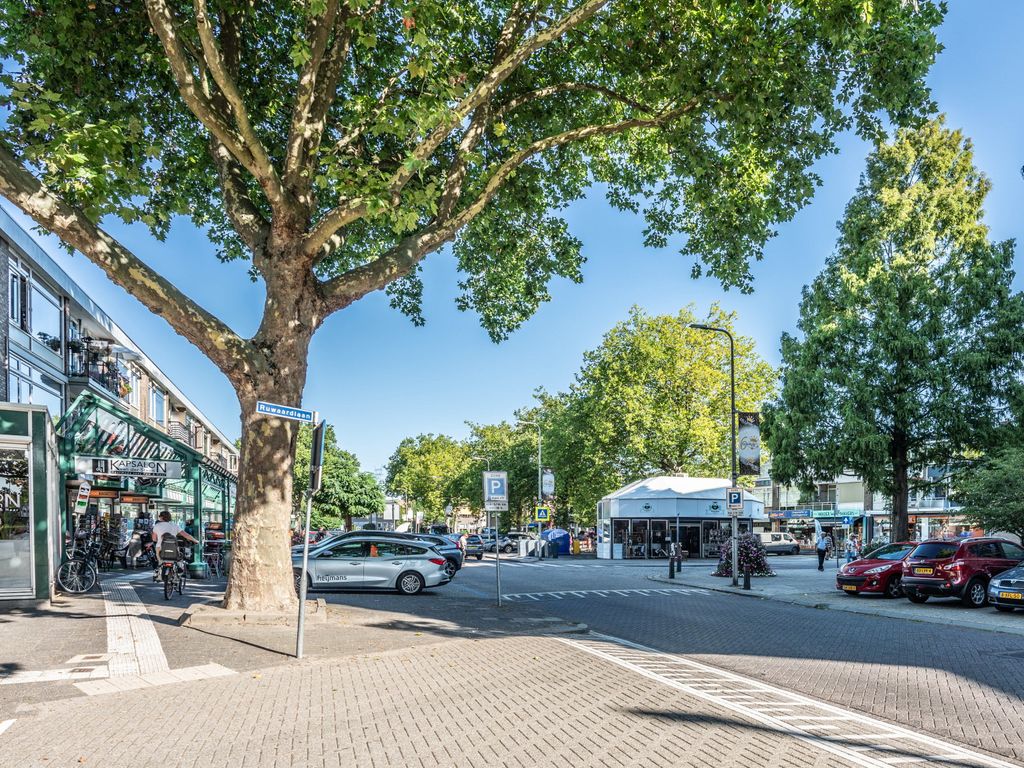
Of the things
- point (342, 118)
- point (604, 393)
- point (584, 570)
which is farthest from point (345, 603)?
point (604, 393)

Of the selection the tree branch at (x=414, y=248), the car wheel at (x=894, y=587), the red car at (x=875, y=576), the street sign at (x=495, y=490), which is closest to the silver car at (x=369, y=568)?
the street sign at (x=495, y=490)

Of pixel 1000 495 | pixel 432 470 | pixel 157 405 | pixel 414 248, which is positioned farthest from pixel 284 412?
pixel 432 470

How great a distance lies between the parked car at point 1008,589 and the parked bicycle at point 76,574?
1906 centimetres

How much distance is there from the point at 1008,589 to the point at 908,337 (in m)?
12.5

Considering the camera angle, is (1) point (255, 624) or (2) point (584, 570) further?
(2) point (584, 570)

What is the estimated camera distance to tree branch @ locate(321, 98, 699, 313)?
42.9 feet

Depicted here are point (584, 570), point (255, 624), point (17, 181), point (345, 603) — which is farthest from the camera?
point (584, 570)

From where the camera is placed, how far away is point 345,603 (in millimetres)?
16172

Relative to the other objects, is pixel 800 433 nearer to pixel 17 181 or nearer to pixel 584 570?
pixel 584 570

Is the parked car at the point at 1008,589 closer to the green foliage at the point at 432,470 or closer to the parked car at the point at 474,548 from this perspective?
the parked car at the point at 474,548

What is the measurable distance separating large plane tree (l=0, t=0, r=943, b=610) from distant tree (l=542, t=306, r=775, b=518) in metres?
27.0

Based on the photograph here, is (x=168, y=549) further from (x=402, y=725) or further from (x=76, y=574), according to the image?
(x=402, y=725)

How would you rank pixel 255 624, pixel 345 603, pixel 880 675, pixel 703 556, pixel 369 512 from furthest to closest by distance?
pixel 369 512
pixel 703 556
pixel 345 603
pixel 255 624
pixel 880 675

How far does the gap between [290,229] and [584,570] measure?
74.9ft
